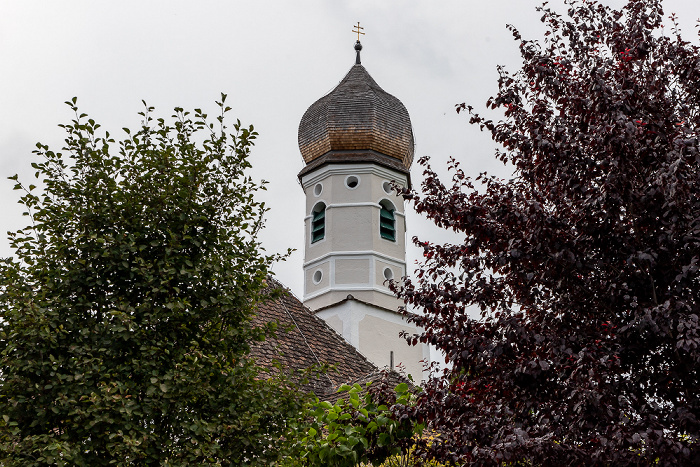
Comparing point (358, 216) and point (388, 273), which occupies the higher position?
point (358, 216)

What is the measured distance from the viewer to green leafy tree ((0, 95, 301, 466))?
6.88 m

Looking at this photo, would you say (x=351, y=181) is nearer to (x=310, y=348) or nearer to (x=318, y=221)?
(x=318, y=221)

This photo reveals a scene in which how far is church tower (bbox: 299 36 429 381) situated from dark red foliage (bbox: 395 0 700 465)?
21.6 m

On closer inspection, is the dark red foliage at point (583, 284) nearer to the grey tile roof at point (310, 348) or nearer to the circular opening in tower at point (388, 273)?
the grey tile roof at point (310, 348)

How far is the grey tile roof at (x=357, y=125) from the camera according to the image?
35.6m

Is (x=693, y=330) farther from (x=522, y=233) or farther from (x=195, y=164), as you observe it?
(x=195, y=164)

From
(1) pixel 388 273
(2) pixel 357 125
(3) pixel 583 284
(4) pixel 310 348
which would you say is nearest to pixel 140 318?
(3) pixel 583 284

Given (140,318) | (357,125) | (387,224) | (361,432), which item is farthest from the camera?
(357,125)

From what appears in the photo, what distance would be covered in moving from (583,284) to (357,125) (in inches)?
1112

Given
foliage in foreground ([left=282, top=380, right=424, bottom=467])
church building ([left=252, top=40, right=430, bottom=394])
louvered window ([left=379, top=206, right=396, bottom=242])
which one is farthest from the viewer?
louvered window ([left=379, top=206, right=396, bottom=242])

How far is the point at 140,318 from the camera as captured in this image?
7.36 meters

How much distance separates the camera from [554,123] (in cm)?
866

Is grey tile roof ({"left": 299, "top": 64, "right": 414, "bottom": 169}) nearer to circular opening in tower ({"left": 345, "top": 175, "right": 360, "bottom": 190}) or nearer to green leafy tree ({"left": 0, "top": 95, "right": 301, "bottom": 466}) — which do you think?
circular opening in tower ({"left": 345, "top": 175, "right": 360, "bottom": 190})

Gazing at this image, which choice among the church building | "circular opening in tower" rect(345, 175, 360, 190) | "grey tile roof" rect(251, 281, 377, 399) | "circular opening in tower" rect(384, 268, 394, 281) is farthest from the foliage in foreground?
"circular opening in tower" rect(345, 175, 360, 190)
